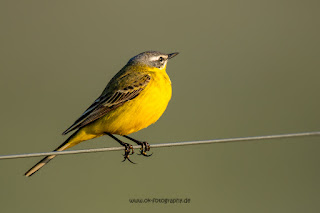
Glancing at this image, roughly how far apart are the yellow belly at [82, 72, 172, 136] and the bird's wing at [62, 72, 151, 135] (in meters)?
0.06

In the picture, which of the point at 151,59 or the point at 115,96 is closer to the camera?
the point at 115,96

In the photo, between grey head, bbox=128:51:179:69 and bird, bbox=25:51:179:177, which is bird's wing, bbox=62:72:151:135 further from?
grey head, bbox=128:51:179:69

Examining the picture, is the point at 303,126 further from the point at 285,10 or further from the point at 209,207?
the point at 285,10

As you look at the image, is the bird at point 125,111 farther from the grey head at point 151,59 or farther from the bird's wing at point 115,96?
the grey head at point 151,59

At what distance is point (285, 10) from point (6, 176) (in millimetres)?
11506

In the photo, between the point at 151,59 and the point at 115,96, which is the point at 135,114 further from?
the point at 151,59

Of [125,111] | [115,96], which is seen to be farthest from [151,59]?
[125,111]

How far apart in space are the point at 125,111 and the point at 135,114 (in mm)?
137

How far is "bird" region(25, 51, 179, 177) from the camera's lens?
21.2 feet

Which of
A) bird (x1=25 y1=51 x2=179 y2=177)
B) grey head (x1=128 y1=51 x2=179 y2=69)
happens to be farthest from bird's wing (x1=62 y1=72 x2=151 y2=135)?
grey head (x1=128 y1=51 x2=179 y2=69)

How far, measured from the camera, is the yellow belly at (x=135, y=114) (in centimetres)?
647

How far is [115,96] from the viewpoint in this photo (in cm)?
671

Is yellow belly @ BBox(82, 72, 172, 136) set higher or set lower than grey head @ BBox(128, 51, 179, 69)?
lower

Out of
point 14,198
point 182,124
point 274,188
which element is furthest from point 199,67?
point 14,198
